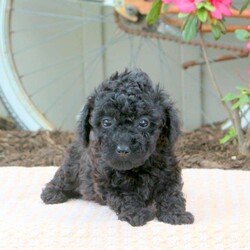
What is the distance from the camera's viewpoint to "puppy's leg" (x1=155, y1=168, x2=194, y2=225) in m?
2.62

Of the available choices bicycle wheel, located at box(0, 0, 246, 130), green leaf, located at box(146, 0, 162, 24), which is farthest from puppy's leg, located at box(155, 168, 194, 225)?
bicycle wheel, located at box(0, 0, 246, 130)

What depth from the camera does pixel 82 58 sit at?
550cm

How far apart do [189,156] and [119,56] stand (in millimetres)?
1392

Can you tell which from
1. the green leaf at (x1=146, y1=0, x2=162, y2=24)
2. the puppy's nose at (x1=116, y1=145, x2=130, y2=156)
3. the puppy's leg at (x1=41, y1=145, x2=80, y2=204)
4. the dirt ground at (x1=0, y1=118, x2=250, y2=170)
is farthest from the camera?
the dirt ground at (x1=0, y1=118, x2=250, y2=170)

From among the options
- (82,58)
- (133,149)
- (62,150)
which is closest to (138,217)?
(133,149)

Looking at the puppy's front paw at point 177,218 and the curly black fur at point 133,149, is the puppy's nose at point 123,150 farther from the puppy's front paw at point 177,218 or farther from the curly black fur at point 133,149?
the puppy's front paw at point 177,218

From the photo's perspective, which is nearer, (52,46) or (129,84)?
(129,84)

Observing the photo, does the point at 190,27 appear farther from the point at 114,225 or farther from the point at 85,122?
the point at 114,225

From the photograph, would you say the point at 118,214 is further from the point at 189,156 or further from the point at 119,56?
the point at 119,56

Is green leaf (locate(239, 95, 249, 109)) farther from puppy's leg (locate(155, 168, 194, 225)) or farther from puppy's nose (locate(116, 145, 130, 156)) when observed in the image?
puppy's nose (locate(116, 145, 130, 156))

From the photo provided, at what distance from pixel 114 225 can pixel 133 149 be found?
0.31m

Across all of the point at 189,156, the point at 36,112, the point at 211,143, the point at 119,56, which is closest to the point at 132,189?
the point at 189,156

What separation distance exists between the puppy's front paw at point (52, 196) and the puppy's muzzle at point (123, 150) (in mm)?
689

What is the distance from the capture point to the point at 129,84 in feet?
8.32
